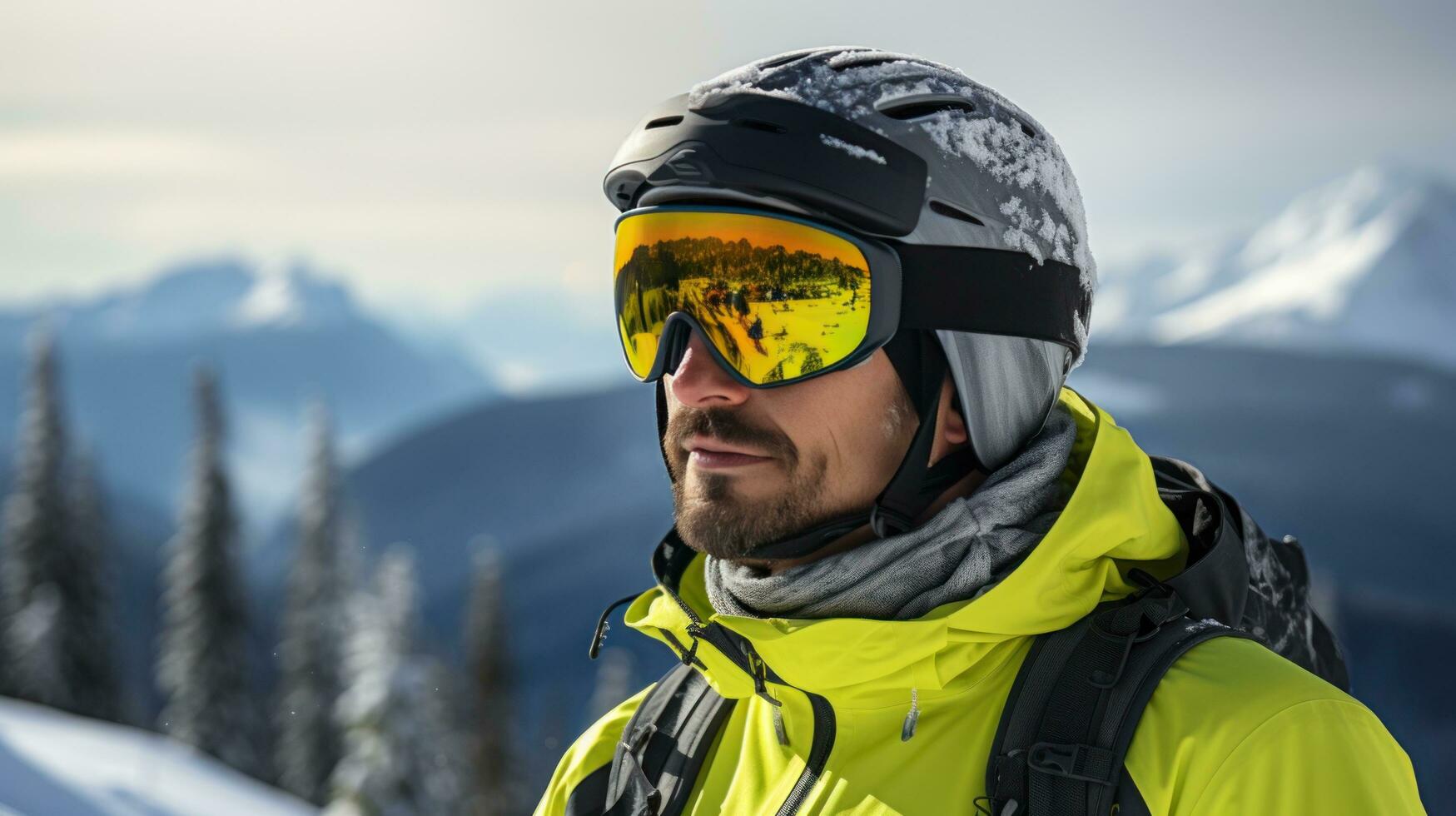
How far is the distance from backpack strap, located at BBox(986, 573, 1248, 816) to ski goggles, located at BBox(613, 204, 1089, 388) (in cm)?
74

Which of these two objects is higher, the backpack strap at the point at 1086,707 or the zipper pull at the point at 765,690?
the backpack strap at the point at 1086,707

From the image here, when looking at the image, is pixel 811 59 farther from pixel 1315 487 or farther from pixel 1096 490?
pixel 1315 487

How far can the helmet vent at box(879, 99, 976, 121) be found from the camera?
2738mm

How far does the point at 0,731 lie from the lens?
340 inches

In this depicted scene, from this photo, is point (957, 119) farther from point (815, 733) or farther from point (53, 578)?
point (53, 578)

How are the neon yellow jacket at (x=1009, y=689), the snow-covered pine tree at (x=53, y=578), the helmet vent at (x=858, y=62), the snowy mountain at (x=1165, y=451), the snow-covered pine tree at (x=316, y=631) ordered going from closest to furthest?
the neon yellow jacket at (x=1009, y=689)
the helmet vent at (x=858, y=62)
the snow-covered pine tree at (x=53, y=578)
the snow-covered pine tree at (x=316, y=631)
the snowy mountain at (x=1165, y=451)

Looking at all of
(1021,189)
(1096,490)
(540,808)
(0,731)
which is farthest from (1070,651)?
(0,731)

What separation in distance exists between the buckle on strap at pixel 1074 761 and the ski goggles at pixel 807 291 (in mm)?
939

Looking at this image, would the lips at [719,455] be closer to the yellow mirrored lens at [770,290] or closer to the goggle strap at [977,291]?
the yellow mirrored lens at [770,290]

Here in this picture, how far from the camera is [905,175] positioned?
103 inches

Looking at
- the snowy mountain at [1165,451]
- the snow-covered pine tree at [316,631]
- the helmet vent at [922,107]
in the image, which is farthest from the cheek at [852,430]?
the snowy mountain at [1165,451]

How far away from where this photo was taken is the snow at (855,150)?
8.54 feet

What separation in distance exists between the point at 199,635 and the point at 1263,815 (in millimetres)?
37465

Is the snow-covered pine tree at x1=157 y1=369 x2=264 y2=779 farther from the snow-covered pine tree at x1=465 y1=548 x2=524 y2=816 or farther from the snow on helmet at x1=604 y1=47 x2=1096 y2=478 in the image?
the snow on helmet at x1=604 y1=47 x2=1096 y2=478
